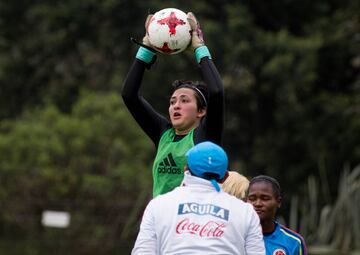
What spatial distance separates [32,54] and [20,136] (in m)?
7.15

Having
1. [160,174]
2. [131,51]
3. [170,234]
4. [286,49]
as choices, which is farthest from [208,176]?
[131,51]

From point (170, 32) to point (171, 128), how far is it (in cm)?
54

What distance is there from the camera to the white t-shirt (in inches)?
169

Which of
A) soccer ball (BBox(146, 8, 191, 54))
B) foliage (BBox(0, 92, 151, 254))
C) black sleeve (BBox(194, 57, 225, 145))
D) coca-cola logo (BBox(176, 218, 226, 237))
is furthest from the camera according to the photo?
foliage (BBox(0, 92, 151, 254))

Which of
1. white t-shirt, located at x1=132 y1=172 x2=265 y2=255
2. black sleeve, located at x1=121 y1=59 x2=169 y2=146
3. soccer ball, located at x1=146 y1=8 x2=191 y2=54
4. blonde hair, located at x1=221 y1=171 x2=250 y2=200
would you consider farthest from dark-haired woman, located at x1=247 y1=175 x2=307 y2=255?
white t-shirt, located at x1=132 y1=172 x2=265 y2=255

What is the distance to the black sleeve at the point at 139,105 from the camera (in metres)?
5.46

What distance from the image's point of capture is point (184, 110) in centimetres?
525

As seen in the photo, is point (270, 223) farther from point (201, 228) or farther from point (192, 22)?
point (201, 228)

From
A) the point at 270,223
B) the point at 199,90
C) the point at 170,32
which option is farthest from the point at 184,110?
the point at 270,223

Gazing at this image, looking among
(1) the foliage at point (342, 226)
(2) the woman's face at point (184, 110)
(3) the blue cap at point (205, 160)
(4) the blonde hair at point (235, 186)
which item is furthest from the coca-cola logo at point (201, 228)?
(1) the foliage at point (342, 226)

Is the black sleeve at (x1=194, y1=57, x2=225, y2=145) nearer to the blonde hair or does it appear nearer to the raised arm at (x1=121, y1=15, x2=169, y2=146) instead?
the blonde hair

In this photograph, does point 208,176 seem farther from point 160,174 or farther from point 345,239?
point 345,239

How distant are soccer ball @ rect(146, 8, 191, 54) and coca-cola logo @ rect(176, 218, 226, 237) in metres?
1.46

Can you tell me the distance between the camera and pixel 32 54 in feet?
89.9
